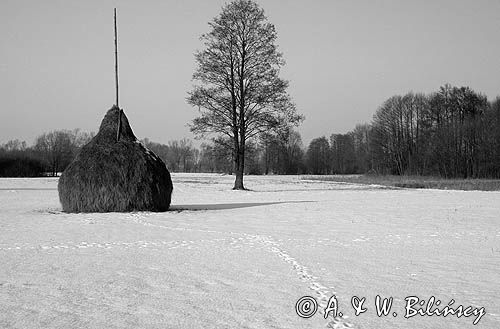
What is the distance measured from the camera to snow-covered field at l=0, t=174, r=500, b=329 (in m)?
4.88

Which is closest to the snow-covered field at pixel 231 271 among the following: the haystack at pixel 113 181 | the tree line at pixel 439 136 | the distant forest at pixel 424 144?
the haystack at pixel 113 181

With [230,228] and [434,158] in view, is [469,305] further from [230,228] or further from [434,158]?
[434,158]

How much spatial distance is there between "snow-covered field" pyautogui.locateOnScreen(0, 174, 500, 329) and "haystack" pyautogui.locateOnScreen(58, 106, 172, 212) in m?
2.03

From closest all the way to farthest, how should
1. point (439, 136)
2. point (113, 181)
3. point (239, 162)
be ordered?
point (113, 181)
point (239, 162)
point (439, 136)

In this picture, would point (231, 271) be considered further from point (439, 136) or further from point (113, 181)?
point (439, 136)

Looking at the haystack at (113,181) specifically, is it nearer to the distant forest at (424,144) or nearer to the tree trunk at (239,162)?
the tree trunk at (239,162)

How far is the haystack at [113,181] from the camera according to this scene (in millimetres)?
15555

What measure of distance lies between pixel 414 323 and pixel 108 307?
3.40 meters

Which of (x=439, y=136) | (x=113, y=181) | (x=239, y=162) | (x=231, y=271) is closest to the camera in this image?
(x=231, y=271)

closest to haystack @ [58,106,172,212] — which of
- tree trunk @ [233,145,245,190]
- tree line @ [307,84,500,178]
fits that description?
tree trunk @ [233,145,245,190]

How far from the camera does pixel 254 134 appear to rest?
3416 centimetres

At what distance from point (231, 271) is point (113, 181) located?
31.7 ft

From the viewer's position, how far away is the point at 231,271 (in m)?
7.11

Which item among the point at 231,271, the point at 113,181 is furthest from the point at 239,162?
the point at 231,271
